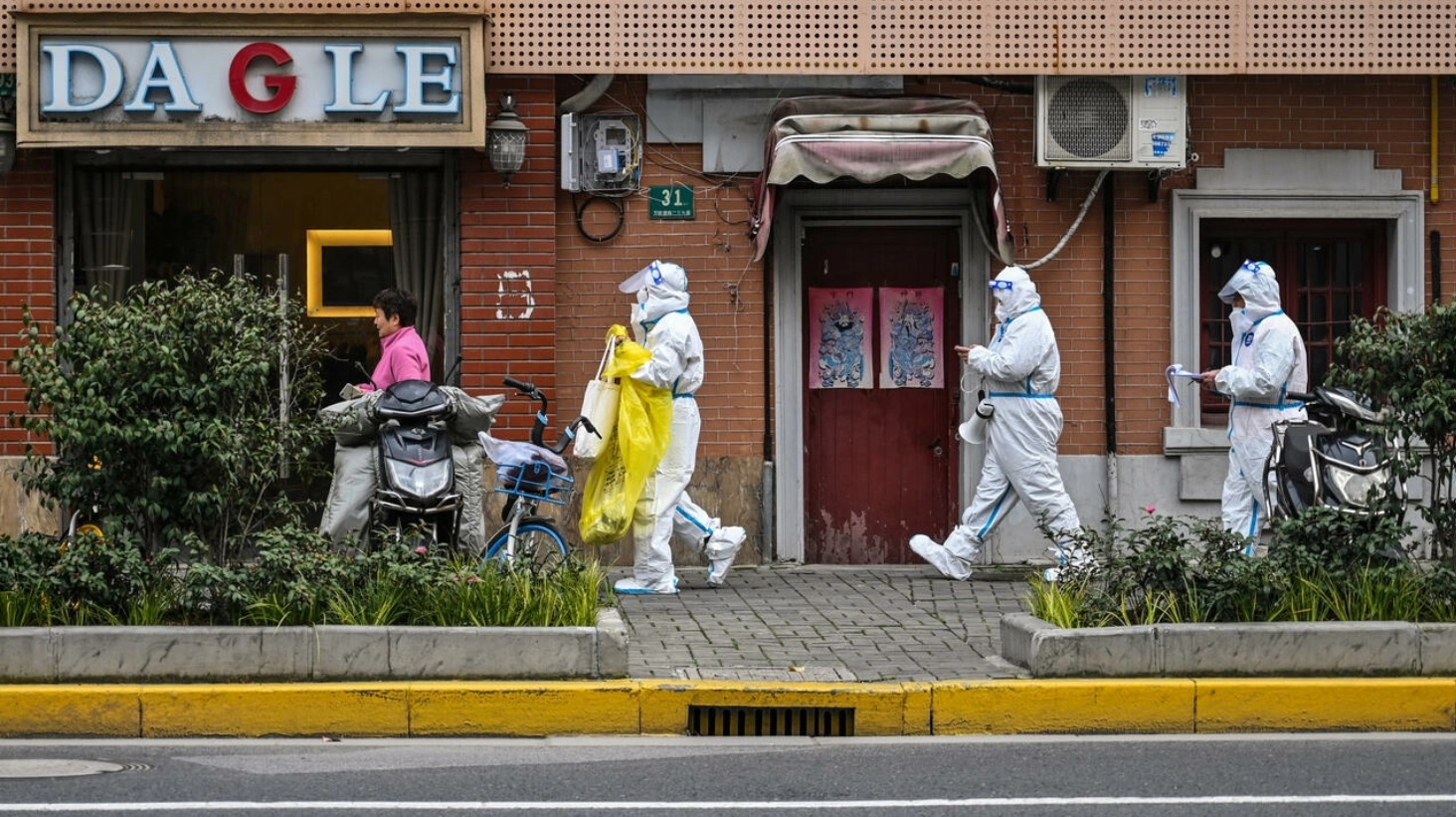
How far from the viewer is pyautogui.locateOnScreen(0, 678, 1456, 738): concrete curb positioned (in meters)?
8.06

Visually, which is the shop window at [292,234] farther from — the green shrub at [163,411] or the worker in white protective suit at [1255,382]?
the worker in white protective suit at [1255,382]

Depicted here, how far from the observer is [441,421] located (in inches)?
421

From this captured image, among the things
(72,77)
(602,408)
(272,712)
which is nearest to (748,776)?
(272,712)

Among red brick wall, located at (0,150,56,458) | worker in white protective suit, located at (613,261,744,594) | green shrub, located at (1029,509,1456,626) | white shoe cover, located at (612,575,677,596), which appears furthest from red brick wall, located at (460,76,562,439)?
green shrub, located at (1029,509,1456,626)

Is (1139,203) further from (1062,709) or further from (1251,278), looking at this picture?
(1062,709)

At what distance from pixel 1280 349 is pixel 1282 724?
4.09 m

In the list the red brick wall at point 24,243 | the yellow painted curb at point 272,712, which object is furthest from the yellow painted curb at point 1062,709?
the red brick wall at point 24,243

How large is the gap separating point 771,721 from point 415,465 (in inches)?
117

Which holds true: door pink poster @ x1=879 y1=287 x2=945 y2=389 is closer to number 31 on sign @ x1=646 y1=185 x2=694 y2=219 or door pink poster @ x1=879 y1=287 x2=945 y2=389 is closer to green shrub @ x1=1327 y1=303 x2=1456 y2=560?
number 31 on sign @ x1=646 y1=185 x2=694 y2=219

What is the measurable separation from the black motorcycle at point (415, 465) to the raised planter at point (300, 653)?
79.2 inches

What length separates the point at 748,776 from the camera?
23.8ft

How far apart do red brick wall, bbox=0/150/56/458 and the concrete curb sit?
17.4 ft

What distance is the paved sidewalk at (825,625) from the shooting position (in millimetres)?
8898

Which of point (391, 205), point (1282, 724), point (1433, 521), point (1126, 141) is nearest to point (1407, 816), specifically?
point (1282, 724)
